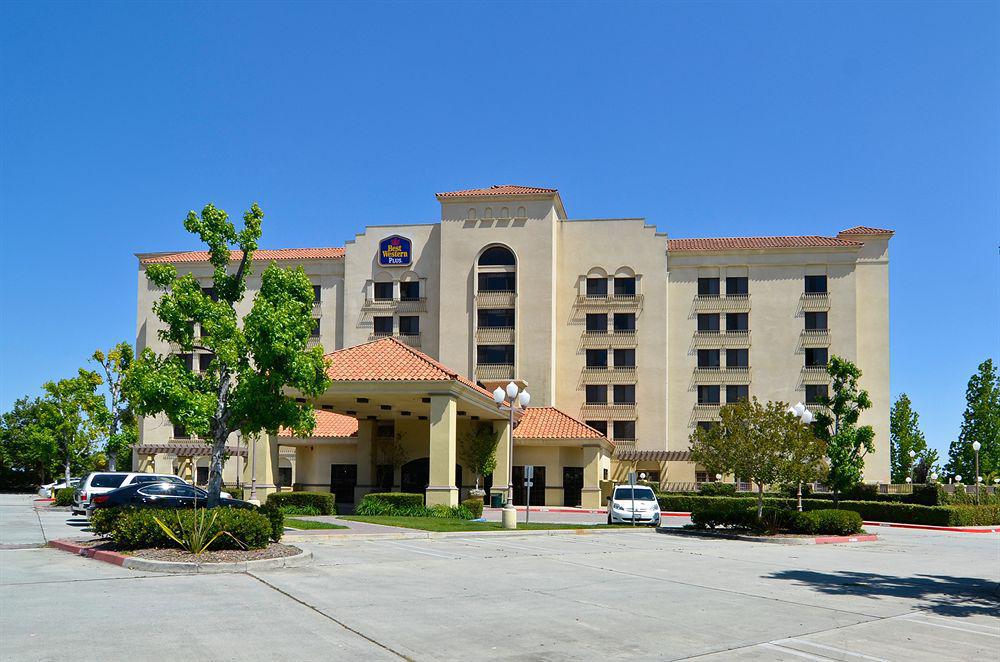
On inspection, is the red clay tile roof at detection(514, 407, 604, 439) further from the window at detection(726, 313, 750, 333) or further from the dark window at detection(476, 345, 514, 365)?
the window at detection(726, 313, 750, 333)

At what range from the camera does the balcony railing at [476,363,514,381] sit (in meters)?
62.7

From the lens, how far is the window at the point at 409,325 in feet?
217

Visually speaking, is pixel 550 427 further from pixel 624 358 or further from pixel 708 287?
pixel 708 287

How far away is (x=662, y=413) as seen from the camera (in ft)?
204

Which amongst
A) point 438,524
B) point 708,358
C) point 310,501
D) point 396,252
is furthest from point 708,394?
point 438,524

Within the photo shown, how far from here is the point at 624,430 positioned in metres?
62.8

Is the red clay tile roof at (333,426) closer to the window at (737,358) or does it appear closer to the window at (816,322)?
the window at (737,358)

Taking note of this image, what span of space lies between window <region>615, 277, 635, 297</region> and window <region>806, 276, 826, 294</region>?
41.5 ft

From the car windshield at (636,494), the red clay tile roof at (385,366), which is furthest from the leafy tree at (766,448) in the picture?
the red clay tile roof at (385,366)

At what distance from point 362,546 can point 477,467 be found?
77.3ft

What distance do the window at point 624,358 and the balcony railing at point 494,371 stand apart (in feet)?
25.5

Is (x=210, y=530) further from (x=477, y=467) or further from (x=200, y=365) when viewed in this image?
(x=200, y=365)

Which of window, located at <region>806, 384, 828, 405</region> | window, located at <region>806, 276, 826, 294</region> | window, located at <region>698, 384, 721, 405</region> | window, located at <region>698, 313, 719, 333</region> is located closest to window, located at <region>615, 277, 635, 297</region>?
window, located at <region>698, 313, 719, 333</region>

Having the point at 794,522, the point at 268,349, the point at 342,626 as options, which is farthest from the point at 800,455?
the point at 342,626
